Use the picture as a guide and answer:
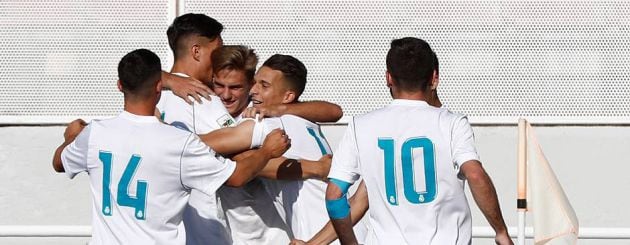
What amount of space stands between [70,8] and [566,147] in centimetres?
334

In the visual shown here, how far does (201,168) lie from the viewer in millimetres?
6094

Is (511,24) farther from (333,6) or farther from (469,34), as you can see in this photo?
(333,6)

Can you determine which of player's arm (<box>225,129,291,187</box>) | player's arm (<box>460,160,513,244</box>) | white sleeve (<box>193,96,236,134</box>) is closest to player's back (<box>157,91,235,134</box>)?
white sleeve (<box>193,96,236,134</box>)

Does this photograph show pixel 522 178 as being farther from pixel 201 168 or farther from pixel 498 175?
pixel 498 175

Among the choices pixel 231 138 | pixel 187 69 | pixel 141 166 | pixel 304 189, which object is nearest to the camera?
pixel 141 166

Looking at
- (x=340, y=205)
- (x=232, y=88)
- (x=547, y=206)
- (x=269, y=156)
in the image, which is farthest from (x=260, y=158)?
(x=547, y=206)

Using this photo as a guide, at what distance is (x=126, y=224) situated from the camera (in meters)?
6.09

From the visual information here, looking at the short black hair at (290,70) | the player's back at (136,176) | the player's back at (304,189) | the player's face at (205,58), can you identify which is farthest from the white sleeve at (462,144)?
the player's face at (205,58)

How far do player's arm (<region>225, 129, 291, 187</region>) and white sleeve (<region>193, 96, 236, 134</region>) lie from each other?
536 mm

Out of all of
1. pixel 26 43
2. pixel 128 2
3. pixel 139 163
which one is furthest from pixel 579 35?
pixel 139 163

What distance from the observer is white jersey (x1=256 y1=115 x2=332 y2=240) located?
6.85m

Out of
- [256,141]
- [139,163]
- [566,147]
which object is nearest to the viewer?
[139,163]

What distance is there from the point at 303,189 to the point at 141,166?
1.11 metres

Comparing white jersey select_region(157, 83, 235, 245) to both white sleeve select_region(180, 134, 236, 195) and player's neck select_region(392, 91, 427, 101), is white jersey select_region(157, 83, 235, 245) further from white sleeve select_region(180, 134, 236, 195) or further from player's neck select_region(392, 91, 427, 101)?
player's neck select_region(392, 91, 427, 101)
